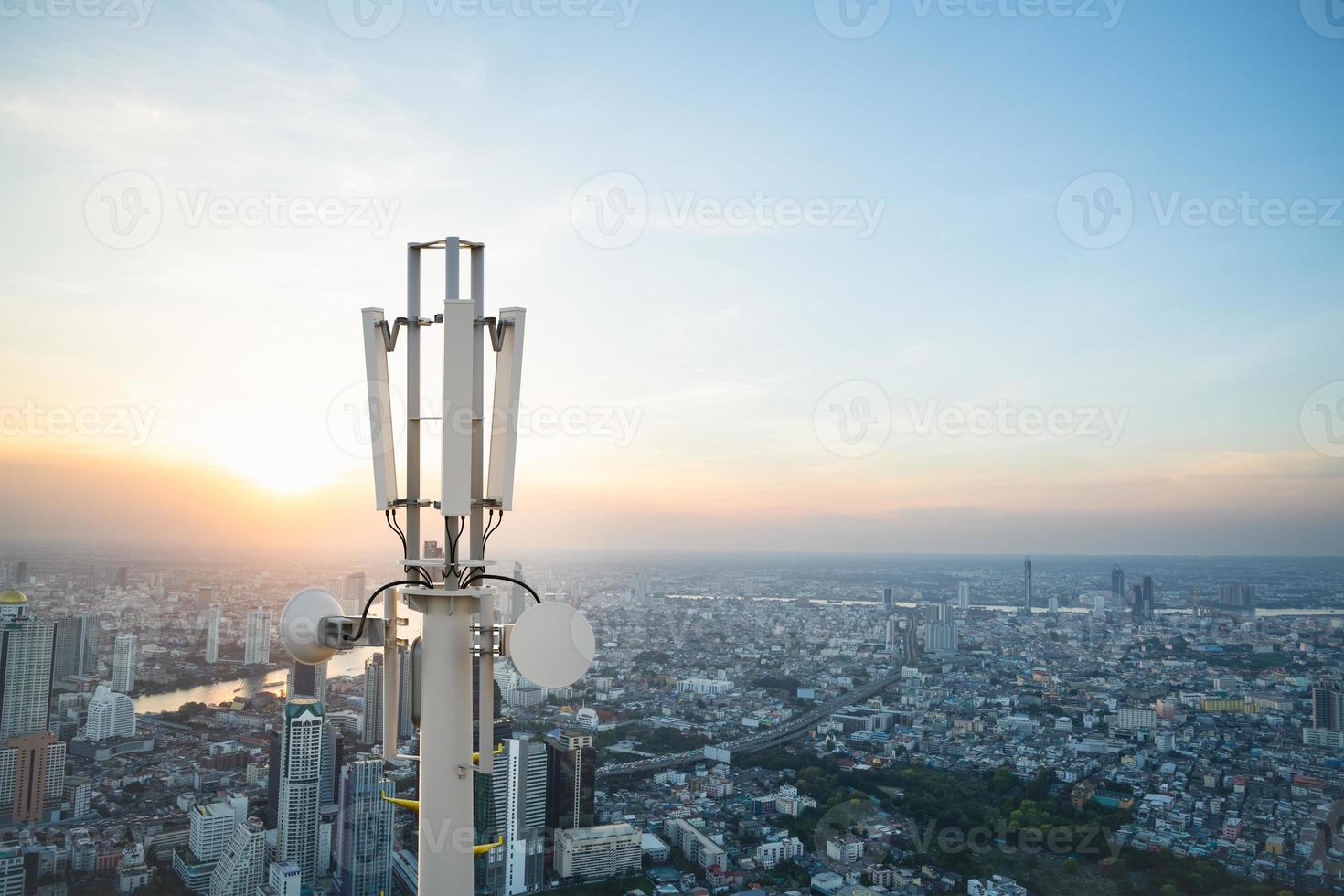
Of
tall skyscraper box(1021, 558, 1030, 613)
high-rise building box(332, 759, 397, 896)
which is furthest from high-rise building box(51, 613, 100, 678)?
tall skyscraper box(1021, 558, 1030, 613)

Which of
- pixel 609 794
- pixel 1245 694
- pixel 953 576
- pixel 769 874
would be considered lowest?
pixel 769 874

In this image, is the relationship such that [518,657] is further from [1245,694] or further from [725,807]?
[1245,694]

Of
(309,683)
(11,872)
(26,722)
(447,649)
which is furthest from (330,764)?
(447,649)

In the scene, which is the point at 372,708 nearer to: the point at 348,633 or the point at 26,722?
the point at 26,722

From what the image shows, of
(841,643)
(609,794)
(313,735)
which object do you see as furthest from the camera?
(841,643)

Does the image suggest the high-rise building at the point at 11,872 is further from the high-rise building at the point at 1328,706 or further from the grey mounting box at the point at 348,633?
the high-rise building at the point at 1328,706

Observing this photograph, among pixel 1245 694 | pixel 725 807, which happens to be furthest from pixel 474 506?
pixel 1245 694
